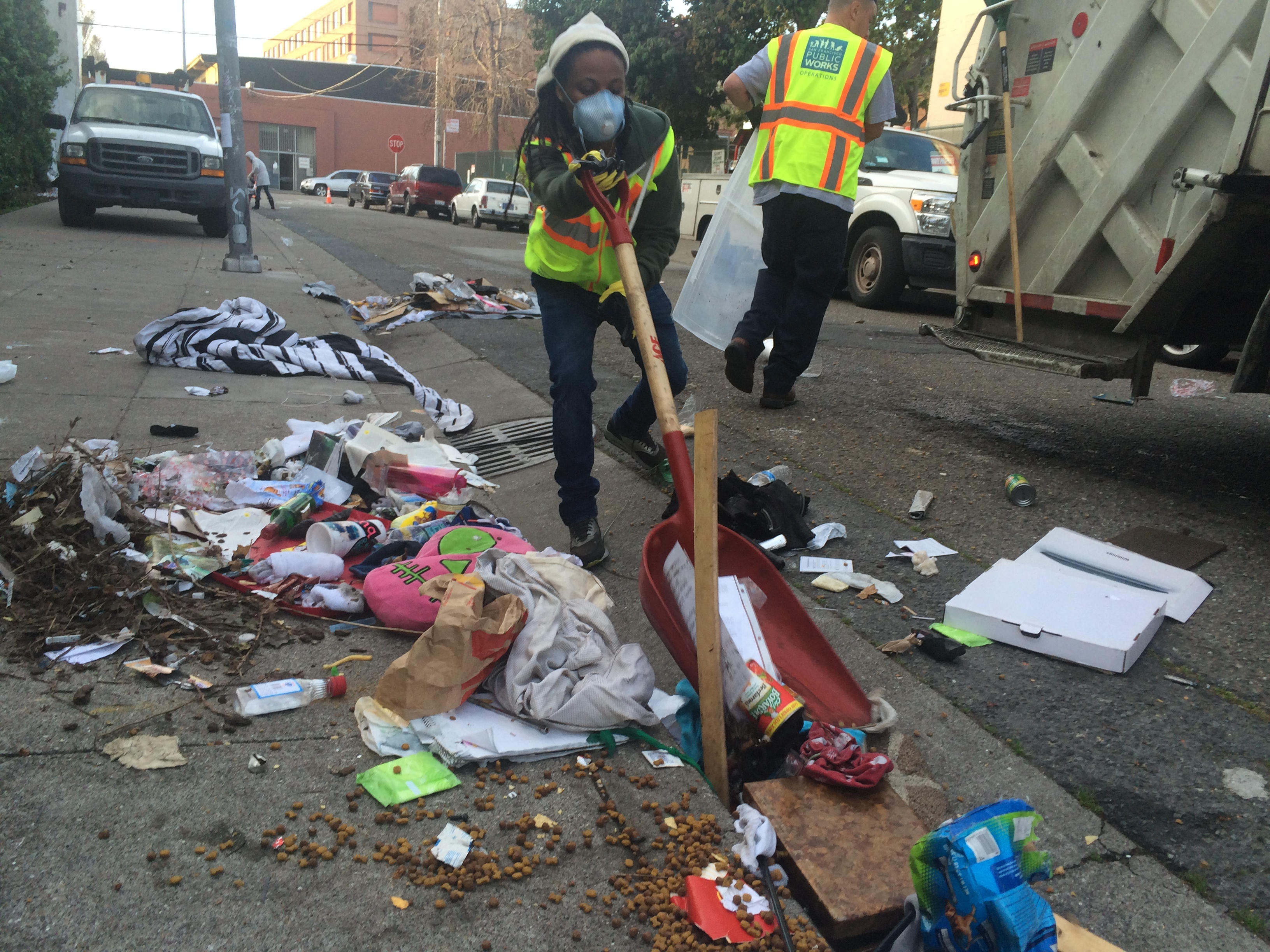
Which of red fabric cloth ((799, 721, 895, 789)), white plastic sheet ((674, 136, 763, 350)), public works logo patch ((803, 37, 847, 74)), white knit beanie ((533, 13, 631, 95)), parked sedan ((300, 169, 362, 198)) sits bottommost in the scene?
parked sedan ((300, 169, 362, 198))

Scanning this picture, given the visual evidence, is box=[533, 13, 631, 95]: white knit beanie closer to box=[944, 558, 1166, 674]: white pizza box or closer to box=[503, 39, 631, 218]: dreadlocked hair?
box=[503, 39, 631, 218]: dreadlocked hair

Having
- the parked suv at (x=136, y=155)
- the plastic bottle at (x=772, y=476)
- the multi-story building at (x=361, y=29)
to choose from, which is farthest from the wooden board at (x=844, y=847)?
the multi-story building at (x=361, y=29)

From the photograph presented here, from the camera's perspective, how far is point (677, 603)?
2.46 meters

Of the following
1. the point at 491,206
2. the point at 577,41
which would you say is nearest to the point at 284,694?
the point at 577,41

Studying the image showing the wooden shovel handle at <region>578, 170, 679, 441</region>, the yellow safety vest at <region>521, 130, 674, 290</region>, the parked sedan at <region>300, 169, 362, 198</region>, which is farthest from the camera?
the parked sedan at <region>300, 169, 362, 198</region>

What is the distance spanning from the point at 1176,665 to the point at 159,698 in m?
2.66

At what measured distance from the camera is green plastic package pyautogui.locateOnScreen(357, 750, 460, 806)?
2010 mm

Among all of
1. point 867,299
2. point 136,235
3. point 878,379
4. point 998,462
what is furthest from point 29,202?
point 998,462

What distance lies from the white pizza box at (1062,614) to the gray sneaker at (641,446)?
1426mm

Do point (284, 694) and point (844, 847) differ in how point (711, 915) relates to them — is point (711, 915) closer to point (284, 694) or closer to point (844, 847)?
point (844, 847)

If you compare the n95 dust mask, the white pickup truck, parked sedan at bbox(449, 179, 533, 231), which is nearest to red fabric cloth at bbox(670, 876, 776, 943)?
the n95 dust mask

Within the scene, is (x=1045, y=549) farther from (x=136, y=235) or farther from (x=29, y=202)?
(x=29, y=202)

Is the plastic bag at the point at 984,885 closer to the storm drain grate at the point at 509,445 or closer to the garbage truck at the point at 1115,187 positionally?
the garbage truck at the point at 1115,187

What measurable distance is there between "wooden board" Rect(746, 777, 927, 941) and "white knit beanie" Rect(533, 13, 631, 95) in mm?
2044
